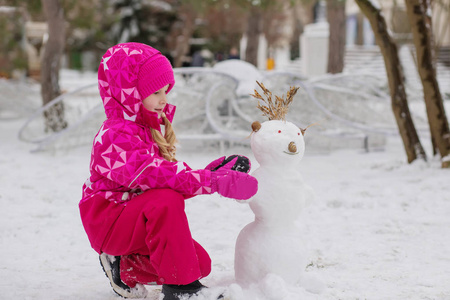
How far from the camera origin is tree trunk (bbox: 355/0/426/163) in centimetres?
653

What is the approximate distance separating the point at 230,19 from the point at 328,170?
86.7 ft

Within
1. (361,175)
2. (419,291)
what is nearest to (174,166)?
(419,291)

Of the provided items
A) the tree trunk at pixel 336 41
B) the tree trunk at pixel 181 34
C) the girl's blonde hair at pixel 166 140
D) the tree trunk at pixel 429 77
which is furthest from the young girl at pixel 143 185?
the tree trunk at pixel 181 34

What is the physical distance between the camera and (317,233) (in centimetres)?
426

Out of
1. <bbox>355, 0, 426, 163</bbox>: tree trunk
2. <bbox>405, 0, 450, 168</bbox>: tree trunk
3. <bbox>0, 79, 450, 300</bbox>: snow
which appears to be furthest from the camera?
<bbox>355, 0, 426, 163</bbox>: tree trunk

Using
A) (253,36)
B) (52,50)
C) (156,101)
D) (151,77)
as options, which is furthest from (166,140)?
(253,36)

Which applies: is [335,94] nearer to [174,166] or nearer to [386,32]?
[386,32]

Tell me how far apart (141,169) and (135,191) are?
0.75 feet

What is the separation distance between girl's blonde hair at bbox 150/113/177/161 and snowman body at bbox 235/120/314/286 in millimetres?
399

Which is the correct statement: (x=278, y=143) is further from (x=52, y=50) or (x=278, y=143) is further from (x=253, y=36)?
(x=253, y=36)

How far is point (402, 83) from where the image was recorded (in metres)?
6.61

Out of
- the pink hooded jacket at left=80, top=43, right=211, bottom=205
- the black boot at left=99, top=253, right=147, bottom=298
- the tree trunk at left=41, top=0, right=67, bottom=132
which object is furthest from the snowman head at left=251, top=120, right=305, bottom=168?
the tree trunk at left=41, top=0, right=67, bottom=132

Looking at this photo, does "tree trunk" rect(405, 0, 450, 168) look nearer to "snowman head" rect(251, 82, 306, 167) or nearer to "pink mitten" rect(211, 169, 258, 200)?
"snowman head" rect(251, 82, 306, 167)

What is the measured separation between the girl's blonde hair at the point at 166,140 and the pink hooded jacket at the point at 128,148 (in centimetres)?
3
